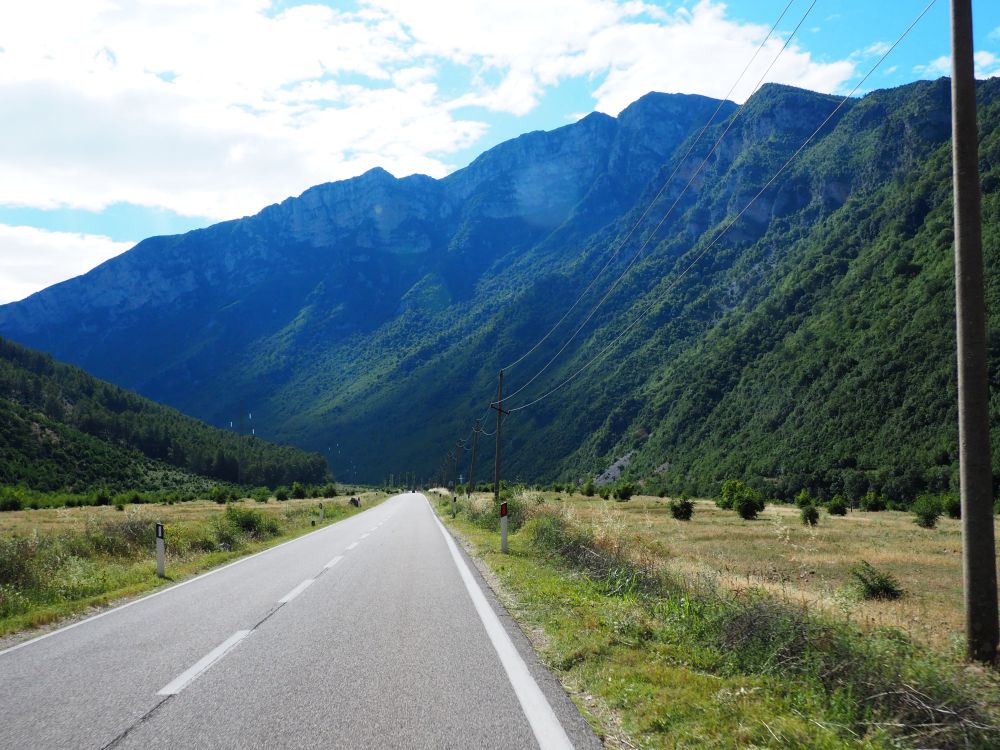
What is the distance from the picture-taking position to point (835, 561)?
20.0 meters

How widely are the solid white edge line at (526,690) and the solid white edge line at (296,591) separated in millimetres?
3002

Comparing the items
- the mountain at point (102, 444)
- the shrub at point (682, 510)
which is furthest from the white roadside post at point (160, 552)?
the mountain at point (102, 444)

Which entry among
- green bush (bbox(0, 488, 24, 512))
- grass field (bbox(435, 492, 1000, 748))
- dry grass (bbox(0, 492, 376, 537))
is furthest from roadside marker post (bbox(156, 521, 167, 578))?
green bush (bbox(0, 488, 24, 512))

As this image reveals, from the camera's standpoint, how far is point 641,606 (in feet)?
28.0

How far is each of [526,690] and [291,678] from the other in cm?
209

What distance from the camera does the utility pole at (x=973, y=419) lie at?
6016mm


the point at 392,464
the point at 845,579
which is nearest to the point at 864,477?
the point at 845,579

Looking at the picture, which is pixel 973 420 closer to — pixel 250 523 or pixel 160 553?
pixel 160 553

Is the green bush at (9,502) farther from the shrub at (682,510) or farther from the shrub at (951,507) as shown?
the shrub at (951,507)

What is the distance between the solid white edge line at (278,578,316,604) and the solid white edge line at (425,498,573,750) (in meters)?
3.00

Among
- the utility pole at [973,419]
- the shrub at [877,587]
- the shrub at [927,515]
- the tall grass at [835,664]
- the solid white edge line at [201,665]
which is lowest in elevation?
the shrub at [927,515]

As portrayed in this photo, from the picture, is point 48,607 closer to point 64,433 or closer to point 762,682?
point 762,682

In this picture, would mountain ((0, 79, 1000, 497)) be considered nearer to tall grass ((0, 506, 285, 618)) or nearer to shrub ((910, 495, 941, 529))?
shrub ((910, 495, 941, 529))

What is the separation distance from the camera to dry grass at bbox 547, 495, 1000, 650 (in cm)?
934
